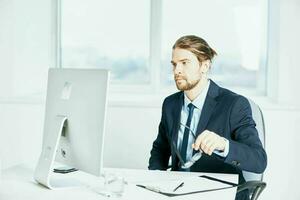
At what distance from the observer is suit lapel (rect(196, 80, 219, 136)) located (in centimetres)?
237

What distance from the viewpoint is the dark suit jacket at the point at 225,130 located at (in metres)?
2.14

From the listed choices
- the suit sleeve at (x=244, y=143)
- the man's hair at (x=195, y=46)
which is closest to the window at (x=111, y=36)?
the man's hair at (x=195, y=46)

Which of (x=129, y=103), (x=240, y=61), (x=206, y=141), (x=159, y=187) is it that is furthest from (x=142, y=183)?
(x=240, y=61)

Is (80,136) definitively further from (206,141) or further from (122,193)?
(206,141)

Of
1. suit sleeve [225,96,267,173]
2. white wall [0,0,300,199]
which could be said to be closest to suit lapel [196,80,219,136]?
suit sleeve [225,96,267,173]

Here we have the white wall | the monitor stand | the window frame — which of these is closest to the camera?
the monitor stand

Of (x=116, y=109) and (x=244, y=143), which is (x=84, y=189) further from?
(x=116, y=109)

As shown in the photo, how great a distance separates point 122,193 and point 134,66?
2.02m

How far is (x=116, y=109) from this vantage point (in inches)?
137

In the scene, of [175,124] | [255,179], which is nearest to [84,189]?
[175,124]

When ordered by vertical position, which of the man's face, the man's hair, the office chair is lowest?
the office chair

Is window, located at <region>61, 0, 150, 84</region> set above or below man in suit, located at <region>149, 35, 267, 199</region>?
above

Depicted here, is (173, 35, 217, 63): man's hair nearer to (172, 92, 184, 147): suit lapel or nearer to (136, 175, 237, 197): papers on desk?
(172, 92, 184, 147): suit lapel

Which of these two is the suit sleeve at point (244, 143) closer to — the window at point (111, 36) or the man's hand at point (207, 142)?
the man's hand at point (207, 142)
